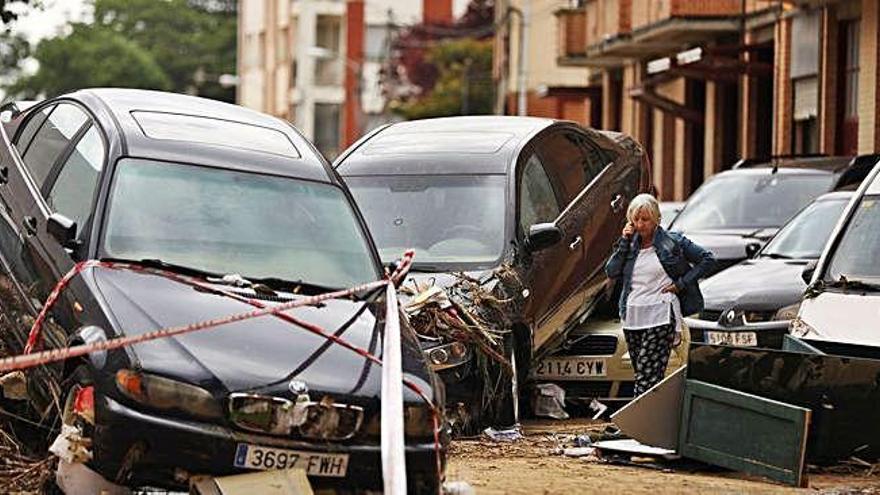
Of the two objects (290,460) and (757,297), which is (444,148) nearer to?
(757,297)

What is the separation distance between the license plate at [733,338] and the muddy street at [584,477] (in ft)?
9.91

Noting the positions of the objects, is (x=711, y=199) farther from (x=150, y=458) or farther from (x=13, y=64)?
(x=13, y=64)

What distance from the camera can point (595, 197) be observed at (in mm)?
16625

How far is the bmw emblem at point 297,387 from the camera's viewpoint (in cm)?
961

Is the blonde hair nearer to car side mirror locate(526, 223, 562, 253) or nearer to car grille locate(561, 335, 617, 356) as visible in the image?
car side mirror locate(526, 223, 562, 253)

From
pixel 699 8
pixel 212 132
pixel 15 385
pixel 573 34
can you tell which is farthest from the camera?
pixel 573 34

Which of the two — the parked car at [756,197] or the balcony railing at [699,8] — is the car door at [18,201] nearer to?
the parked car at [756,197]

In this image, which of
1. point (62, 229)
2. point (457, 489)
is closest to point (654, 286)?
point (457, 489)

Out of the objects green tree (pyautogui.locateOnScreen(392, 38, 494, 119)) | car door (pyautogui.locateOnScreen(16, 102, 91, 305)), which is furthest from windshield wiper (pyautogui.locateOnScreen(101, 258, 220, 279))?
green tree (pyautogui.locateOnScreen(392, 38, 494, 119))

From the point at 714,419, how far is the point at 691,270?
232 cm

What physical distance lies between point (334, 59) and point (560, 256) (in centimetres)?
7660

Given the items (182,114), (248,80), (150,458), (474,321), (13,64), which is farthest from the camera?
(13,64)

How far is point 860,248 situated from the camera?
13562 mm

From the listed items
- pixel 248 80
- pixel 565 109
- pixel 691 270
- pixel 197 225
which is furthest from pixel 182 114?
pixel 248 80
